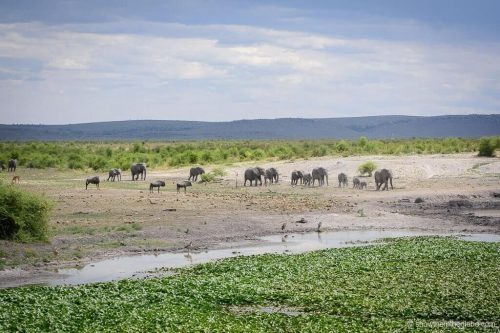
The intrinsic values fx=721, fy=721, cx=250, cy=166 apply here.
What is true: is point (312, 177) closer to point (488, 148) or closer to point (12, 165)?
point (488, 148)

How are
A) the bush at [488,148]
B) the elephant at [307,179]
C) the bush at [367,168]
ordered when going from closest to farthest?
the elephant at [307,179] → the bush at [367,168] → the bush at [488,148]

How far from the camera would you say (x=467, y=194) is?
43.1 meters

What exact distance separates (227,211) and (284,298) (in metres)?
18.2

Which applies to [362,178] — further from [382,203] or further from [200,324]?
[200,324]

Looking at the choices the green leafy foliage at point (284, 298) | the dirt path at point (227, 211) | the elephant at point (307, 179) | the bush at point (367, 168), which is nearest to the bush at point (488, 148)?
the dirt path at point (227, 211)

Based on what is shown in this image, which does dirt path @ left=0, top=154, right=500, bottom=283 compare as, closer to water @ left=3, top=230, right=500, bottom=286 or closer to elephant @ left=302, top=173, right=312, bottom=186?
A: water @ left=3, top=230, right=500, bottom=286

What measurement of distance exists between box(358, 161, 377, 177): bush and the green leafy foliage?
1189 inches

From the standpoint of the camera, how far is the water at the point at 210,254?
24.2m

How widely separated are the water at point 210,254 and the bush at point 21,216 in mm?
3521

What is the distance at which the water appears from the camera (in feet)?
79.3

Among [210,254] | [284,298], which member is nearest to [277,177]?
[210,254]

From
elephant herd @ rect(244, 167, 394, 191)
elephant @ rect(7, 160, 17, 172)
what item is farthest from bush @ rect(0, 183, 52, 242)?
elephant @ rect(7, 160, 17, 172)

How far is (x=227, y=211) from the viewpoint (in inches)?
1496

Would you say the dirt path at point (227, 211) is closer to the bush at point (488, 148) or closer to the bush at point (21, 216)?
the bush at point (21, 216)
